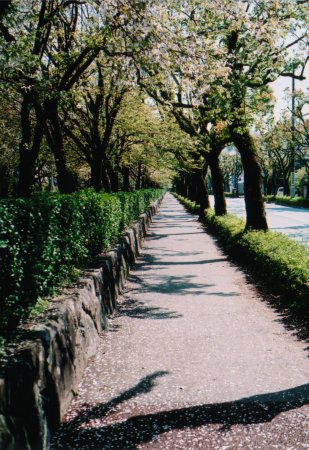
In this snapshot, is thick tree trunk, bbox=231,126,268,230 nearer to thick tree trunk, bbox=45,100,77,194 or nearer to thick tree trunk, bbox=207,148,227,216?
thick tree trunk, bbox=45,100,77,194

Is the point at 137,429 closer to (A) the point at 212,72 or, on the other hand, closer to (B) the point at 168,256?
(A) the point at 212,72

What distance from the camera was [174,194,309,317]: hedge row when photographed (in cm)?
693

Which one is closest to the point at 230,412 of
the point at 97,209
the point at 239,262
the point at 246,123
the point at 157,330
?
the point at 157,330

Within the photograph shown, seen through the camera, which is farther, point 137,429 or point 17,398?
point 137,429

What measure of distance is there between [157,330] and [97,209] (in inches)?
135

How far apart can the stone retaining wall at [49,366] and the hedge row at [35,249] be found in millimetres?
273

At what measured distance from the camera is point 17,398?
3025 millimetres

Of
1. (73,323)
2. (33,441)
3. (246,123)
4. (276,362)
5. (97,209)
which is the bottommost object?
(276,362)

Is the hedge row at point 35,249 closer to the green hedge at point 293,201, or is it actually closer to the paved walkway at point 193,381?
the paved walkway at point 193,381

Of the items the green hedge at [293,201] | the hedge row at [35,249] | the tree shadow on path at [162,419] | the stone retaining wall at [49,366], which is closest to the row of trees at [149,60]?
the hedge row at [35,249]

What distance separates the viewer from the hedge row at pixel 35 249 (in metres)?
3.88

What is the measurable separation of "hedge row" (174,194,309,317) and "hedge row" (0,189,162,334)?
3750 millimetres

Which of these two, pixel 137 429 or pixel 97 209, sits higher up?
pixel 97 209

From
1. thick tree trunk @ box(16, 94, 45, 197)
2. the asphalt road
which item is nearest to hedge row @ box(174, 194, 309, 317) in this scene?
the asphalt road
